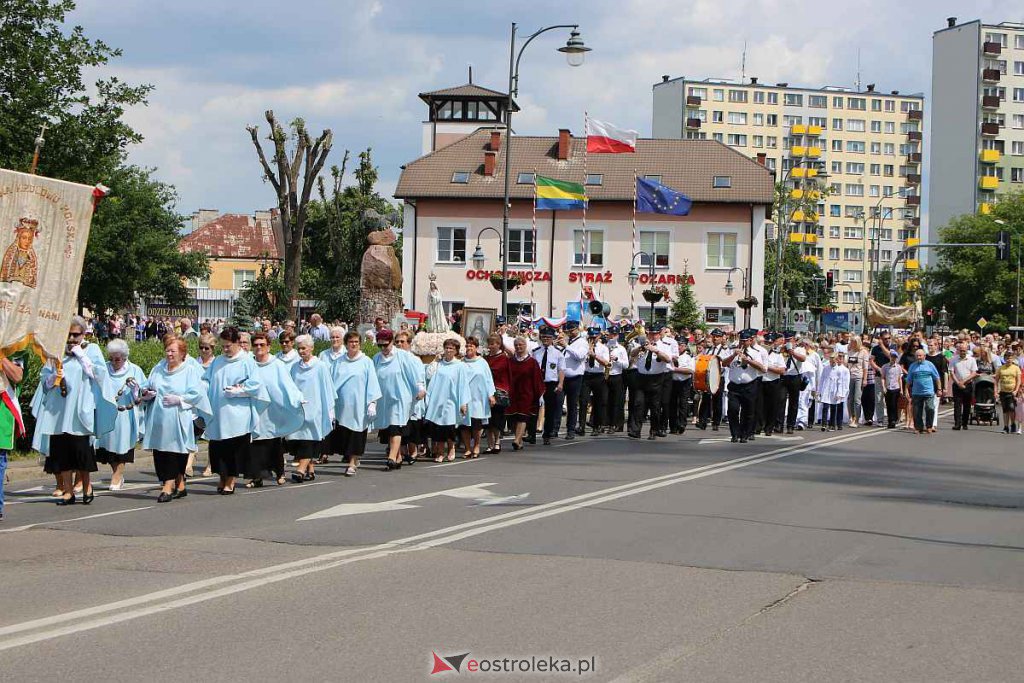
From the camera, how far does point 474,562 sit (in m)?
9.33

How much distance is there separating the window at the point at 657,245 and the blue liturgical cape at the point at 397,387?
152ft

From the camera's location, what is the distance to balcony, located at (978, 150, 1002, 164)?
4498 inches

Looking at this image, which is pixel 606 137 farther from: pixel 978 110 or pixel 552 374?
pixel 978 110

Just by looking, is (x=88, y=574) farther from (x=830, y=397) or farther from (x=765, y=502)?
(x=830, y=397)

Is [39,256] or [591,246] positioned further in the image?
[591,246]

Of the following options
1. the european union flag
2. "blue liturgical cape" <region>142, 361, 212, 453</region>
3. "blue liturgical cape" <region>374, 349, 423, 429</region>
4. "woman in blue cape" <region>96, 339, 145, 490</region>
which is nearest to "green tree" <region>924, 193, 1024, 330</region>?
the european union flag

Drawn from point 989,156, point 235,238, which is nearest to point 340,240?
point 235,238

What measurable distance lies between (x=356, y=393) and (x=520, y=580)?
8064 millimetres

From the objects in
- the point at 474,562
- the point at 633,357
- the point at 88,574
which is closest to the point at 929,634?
the point at 474,562

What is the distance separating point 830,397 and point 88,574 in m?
20.6

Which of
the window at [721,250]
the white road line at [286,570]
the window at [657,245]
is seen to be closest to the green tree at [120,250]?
the window at [657,245]

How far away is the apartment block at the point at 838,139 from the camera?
131750 millimetres

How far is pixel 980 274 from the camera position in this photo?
88.9 meters

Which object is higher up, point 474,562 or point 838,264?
point 838,264
